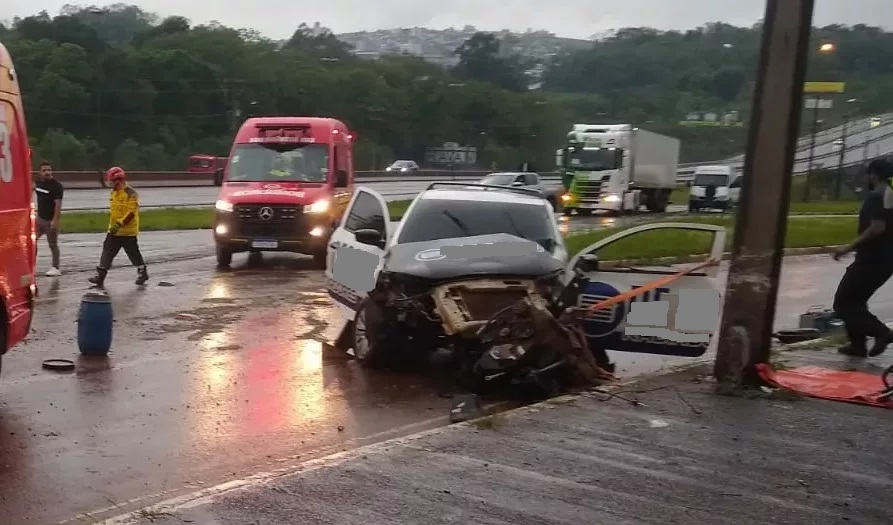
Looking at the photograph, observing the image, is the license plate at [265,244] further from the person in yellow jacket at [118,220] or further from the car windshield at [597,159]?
the car windshield at [597,159]

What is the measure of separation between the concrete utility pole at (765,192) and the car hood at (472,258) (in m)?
1.73

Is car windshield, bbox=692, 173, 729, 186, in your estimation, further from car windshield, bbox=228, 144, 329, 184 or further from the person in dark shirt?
the person in dark shirt

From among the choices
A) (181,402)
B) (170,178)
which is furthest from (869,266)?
(170,178)

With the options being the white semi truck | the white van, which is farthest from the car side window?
the white van

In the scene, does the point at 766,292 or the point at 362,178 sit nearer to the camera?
the point at 766,292

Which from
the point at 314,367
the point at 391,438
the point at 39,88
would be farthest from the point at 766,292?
the point at 39,88

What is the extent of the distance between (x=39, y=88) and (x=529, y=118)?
142 feet

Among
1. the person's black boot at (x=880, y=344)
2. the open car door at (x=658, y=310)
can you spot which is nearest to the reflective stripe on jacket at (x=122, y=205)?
the open car door at (x=658, y=310)

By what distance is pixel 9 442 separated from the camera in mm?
6645

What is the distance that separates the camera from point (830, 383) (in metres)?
8.59

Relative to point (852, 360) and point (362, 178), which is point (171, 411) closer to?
point (852, 360)

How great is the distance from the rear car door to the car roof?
589 millimetres

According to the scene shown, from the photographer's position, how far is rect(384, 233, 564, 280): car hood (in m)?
8.73

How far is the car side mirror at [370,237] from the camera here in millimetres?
9898
